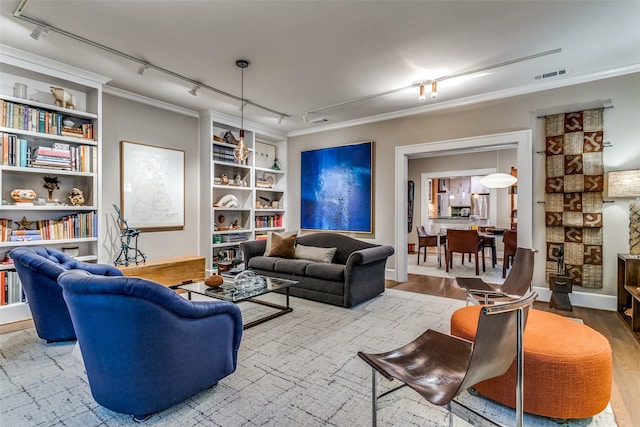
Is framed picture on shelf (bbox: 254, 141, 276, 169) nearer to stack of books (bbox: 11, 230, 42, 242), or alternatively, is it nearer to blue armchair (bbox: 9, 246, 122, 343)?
stack of books (bbox: 11, 230, 42, 242)

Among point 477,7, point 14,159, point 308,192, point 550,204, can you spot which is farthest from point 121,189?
point 550,204

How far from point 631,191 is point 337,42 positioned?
3.46 metres

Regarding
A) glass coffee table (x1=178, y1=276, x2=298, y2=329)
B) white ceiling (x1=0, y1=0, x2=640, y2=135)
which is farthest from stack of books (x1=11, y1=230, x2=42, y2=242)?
white ceiling (x1=0, y1=0, x2=640, y2=135)

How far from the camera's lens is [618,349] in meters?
2.67

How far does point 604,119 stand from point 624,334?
247 cm

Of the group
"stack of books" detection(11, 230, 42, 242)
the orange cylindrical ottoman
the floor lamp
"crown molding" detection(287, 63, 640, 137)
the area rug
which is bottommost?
the area rug

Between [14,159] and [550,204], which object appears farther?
[550,204]

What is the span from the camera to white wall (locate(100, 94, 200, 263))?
4277 millimetres

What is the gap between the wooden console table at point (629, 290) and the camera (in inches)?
117

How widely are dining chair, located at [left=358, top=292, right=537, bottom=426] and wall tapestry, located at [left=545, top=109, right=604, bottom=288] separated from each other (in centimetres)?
320

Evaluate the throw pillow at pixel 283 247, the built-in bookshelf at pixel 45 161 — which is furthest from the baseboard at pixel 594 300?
the built-in bookshelf at pixel 45 161

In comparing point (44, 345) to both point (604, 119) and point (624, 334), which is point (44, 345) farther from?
point (604, 119)

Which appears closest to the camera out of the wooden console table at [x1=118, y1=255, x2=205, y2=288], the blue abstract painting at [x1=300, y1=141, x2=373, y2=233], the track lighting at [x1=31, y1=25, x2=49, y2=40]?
the track lighting at [x1=31, y1=25, x2=49, y2=40]

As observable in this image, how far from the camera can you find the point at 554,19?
267 cm
